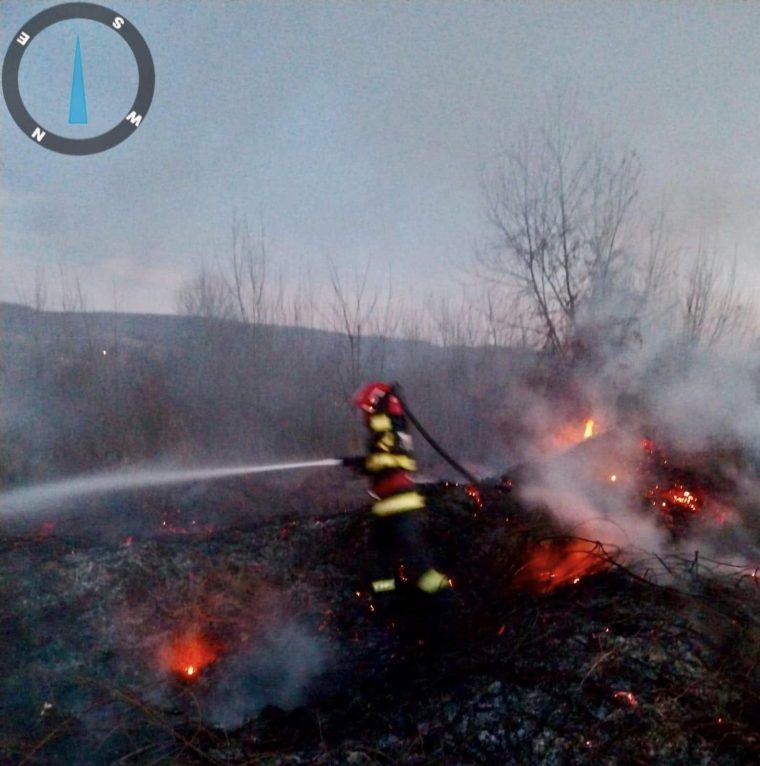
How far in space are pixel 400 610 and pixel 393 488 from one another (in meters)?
1.26

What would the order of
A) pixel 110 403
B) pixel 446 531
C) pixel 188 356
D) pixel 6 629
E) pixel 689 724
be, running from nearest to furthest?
pixel 689 724
pixel 6 629
pixel 446 531
pixel 110 403
pixel 188 356

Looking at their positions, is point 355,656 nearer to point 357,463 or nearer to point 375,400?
point 357,463

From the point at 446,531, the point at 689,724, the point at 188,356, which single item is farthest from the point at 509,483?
the point at 188,356

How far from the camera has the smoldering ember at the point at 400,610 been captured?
3.53 m

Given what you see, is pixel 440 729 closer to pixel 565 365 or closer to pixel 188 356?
pixel 565 365

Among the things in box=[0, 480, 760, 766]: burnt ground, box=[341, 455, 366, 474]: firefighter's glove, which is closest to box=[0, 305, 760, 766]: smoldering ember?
box=[0, 480, 760, 766]: burnt ground

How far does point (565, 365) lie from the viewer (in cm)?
1195

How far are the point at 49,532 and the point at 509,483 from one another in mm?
5654

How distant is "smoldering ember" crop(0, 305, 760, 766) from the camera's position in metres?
3.53

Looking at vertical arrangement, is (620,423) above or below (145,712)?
above

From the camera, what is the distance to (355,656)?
485cm

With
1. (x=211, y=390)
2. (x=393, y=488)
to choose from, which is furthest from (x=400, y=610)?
(x=211, y=390)

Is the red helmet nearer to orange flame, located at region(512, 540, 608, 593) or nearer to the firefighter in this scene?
the firefighter

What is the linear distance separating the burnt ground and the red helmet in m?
1.53
